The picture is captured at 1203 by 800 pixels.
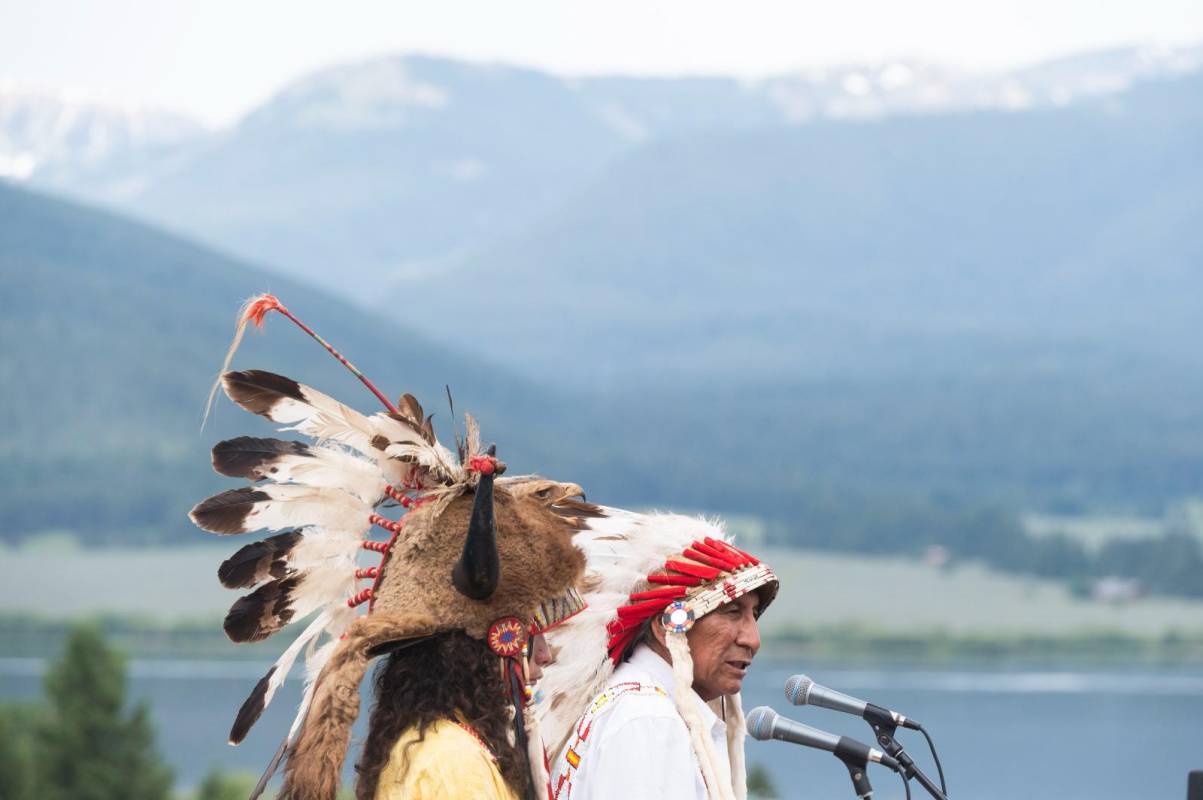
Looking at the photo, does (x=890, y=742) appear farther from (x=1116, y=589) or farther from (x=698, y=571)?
(x=1116, y=589)

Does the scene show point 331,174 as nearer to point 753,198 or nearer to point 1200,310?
point 753,198

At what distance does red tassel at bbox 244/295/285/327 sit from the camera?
2.94 metres

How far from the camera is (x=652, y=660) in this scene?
2.96 m

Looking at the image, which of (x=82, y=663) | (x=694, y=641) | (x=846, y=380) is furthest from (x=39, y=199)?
(x=694, y=641)

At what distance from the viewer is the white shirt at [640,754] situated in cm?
271

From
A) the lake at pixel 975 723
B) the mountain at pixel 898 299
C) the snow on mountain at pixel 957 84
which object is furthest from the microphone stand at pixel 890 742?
the snow on mountain at pixel 957 84

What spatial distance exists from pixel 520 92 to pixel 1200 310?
169ft

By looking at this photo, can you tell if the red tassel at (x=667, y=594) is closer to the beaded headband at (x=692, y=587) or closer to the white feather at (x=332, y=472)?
Result: the beaded headband at (x=692, y=587)

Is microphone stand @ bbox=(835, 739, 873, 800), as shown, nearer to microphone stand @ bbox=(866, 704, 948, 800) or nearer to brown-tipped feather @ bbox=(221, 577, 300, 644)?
microphone stand @ bbox=(866, 704, 948, 800)

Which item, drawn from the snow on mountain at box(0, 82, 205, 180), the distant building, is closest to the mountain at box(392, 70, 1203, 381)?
the distant building

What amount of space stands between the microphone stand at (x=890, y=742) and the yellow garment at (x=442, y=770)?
876 millimetres

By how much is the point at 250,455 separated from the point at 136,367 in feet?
219

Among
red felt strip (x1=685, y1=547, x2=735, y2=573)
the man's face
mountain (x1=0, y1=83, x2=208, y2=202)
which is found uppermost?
mountain (x1=0, y1=83, x2=208, y2=202)

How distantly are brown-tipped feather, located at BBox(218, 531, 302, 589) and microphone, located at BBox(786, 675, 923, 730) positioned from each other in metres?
1.00
